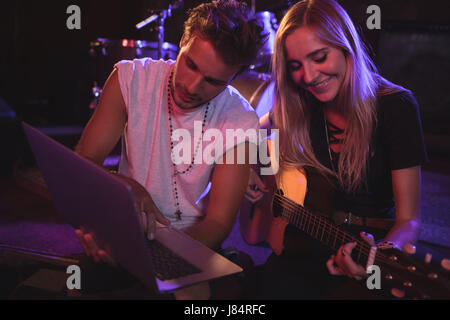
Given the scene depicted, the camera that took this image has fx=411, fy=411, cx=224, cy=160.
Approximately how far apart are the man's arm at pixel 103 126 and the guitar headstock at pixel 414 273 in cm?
106

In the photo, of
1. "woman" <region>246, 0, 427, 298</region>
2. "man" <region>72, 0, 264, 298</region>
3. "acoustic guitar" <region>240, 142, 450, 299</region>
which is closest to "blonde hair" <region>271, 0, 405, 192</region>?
"woman" <region>246, 0, 427, 298</region>

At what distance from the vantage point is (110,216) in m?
0.90

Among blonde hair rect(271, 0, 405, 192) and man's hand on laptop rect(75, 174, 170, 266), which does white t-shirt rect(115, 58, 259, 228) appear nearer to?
man's hand on laptop rect(75, 174, 170, 266)

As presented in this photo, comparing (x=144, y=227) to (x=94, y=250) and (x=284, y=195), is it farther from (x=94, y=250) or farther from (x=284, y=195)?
(x=284, y=195)

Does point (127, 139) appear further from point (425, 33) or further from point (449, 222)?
point (425, 33)

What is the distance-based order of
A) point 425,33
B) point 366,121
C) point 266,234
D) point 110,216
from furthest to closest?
point 425,33, point 266,234, point 366,121, point 110,216

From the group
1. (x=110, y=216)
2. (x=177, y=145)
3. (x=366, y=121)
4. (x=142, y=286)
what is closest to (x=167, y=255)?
(x=142, y=286)

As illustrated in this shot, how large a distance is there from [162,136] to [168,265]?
27.1 inches

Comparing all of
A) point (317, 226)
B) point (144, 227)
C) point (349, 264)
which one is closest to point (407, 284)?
point (349, 264)

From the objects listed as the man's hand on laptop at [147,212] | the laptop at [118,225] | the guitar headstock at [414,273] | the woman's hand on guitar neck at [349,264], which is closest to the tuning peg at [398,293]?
the guitar headstock at [414,273]

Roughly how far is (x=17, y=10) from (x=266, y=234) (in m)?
5.29

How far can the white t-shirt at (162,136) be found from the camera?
1.61 metres

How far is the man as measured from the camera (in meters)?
1.49

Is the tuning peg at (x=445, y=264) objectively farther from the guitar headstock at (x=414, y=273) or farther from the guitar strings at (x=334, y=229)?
the guitar strings at (x=334, y=229)
